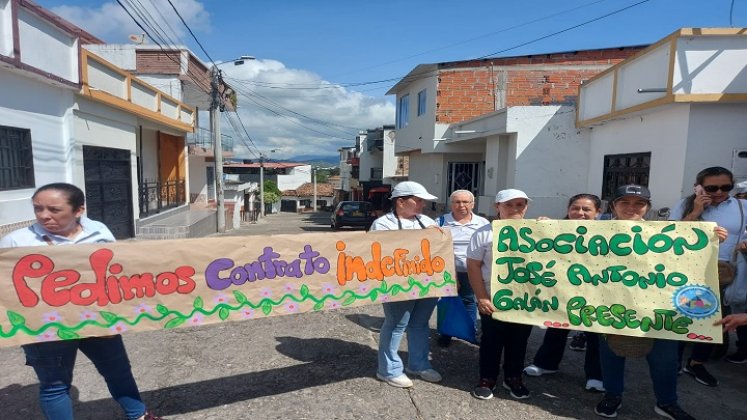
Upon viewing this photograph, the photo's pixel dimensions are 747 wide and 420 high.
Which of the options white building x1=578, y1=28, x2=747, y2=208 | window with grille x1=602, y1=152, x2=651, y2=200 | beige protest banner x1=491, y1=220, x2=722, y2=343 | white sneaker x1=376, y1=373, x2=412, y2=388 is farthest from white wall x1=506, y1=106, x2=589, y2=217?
white sneaker x1=376, y1=373, x2=412, y2=388

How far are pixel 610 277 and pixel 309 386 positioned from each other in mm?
2341

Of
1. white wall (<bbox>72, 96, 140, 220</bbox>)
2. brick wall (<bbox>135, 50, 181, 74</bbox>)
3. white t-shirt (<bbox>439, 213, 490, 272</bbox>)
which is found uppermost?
brick wall (<bbox>135, 50, 181, 74</bbox>)

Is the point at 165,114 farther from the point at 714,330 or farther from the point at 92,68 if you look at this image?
the point at 714,330

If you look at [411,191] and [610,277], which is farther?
[411,191]

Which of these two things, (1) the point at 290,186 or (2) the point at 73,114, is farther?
(1) the point at 290,186

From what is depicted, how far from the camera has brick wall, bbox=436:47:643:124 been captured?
47.1 feet

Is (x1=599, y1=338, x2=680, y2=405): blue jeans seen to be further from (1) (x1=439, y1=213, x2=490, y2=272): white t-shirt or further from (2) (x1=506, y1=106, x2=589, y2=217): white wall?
(2) (x1=506, y1=106, x2=589, y2=217): white wall

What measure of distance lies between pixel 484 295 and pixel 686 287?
4.25ft

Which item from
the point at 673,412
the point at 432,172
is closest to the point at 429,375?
the point at 673,412

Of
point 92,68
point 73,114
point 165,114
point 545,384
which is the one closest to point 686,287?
point 545,384

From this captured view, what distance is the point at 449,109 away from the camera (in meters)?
14.7

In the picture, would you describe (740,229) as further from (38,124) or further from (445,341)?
(38,124)

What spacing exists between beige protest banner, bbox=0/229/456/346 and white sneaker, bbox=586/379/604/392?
126 cm

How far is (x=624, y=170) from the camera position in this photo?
8.45m
